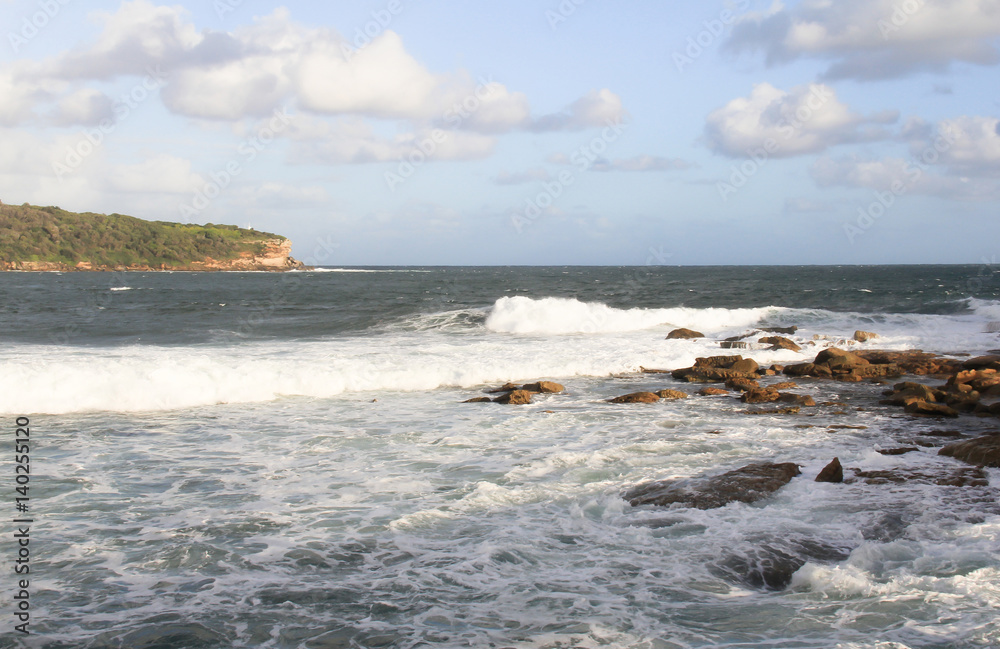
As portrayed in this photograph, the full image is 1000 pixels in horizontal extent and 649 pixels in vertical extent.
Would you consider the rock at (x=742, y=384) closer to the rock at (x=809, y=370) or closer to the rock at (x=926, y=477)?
the rock at (x=809, y=370)

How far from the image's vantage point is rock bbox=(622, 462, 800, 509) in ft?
25.4

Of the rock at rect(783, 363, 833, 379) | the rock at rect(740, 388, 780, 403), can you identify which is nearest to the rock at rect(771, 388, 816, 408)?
the rock at rect(740, 388, 780, 403)

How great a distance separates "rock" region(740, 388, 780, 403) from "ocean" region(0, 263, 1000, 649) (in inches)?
39.7

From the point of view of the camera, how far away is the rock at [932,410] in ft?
41.4

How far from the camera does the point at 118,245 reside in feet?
429

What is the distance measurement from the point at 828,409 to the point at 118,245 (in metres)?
144

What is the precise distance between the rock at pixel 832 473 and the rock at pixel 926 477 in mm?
112

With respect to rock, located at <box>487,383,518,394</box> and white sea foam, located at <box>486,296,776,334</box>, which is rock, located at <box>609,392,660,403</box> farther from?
white sea foam, located at <box>486,296,776,334</box>

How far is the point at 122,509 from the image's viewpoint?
7.80 meters

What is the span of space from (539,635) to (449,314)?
28.8m

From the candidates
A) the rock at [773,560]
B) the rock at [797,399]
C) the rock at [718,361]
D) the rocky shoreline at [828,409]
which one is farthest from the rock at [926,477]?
the rock at [718,361]

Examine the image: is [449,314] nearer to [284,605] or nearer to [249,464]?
[249,464]

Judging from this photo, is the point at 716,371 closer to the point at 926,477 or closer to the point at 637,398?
the point at 637,398

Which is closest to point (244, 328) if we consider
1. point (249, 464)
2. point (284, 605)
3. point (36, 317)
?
point (36, 317)
